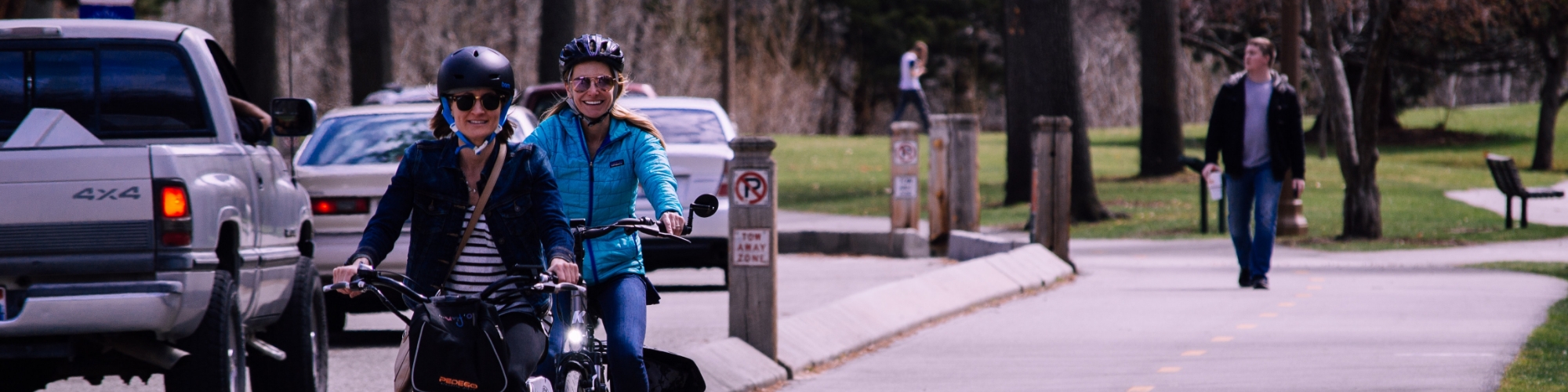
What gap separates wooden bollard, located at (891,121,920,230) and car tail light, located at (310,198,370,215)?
23.6 feet

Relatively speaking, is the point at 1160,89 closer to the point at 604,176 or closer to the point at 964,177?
the point at 964,177

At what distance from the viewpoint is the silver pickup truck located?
19.1ft

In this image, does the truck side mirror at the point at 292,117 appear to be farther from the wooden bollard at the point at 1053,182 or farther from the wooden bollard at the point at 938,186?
the wooden bollard at the point at 938,186

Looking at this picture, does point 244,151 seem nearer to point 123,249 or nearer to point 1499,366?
point 123,249

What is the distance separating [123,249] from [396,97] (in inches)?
761

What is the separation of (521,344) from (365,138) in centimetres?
684

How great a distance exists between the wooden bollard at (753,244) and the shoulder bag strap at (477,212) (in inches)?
130

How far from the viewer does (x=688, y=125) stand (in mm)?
14109

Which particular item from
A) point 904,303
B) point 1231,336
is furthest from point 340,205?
point 1231,336

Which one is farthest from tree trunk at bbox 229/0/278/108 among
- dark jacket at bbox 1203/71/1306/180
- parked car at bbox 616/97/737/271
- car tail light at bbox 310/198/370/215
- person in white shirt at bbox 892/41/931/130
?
dark jacket at bbox 1203/71/1306/180

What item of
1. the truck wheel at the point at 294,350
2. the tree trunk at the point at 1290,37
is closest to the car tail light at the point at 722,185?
the truck wheel at the point at 294,350

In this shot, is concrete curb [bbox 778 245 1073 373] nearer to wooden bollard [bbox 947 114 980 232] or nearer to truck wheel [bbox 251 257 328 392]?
truck wheel [bbox 251 257 328 392]

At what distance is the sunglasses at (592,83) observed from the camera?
17.1 ft

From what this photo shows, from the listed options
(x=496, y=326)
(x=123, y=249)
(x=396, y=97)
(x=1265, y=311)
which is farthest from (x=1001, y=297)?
(x=396, y=97)
